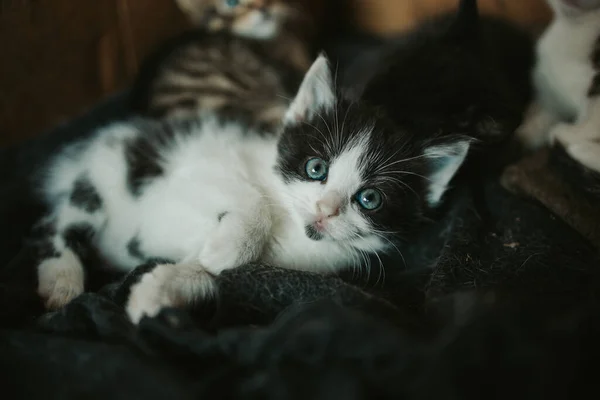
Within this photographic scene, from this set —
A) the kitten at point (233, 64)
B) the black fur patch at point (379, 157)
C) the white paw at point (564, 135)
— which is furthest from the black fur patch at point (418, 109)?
the kitten at point (233, 64)

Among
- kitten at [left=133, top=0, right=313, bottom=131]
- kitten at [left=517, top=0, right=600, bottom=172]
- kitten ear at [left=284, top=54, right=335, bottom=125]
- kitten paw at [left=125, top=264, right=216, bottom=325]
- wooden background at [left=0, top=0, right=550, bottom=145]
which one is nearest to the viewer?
kitten paw at [left=125, top=264, right=216, bottom=325]

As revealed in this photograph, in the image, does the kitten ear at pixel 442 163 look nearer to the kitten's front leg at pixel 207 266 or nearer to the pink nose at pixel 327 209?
the pink nose at pixel 327 209

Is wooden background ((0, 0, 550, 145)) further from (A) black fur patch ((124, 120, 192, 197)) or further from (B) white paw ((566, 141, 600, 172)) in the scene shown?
(B) white paw ((566, 141, 600, 172))

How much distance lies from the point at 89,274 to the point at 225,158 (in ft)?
1.51

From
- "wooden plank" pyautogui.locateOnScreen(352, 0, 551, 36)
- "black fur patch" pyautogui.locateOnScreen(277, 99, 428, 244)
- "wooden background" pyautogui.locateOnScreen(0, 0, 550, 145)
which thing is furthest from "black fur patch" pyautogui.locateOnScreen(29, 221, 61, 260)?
"wooden plank" pyautogui.locateOnScreen(352, 0, 551, 36)

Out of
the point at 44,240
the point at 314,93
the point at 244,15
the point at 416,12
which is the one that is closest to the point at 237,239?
the point at 314,93

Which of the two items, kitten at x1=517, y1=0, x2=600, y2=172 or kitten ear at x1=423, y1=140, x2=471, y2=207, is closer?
kitten ear at x1=423, y1=140, x2=471, y2=207

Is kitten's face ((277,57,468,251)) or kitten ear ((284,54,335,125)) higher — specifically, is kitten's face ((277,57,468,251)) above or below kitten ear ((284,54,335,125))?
below

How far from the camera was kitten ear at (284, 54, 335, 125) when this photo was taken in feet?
4.01

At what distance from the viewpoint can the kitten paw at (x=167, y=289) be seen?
37.1 inches

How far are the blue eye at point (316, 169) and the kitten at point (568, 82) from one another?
2.10 ft

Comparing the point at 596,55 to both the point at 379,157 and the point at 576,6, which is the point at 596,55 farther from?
the point at 379,157

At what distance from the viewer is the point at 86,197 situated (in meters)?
1.37

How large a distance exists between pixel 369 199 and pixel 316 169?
14cm
